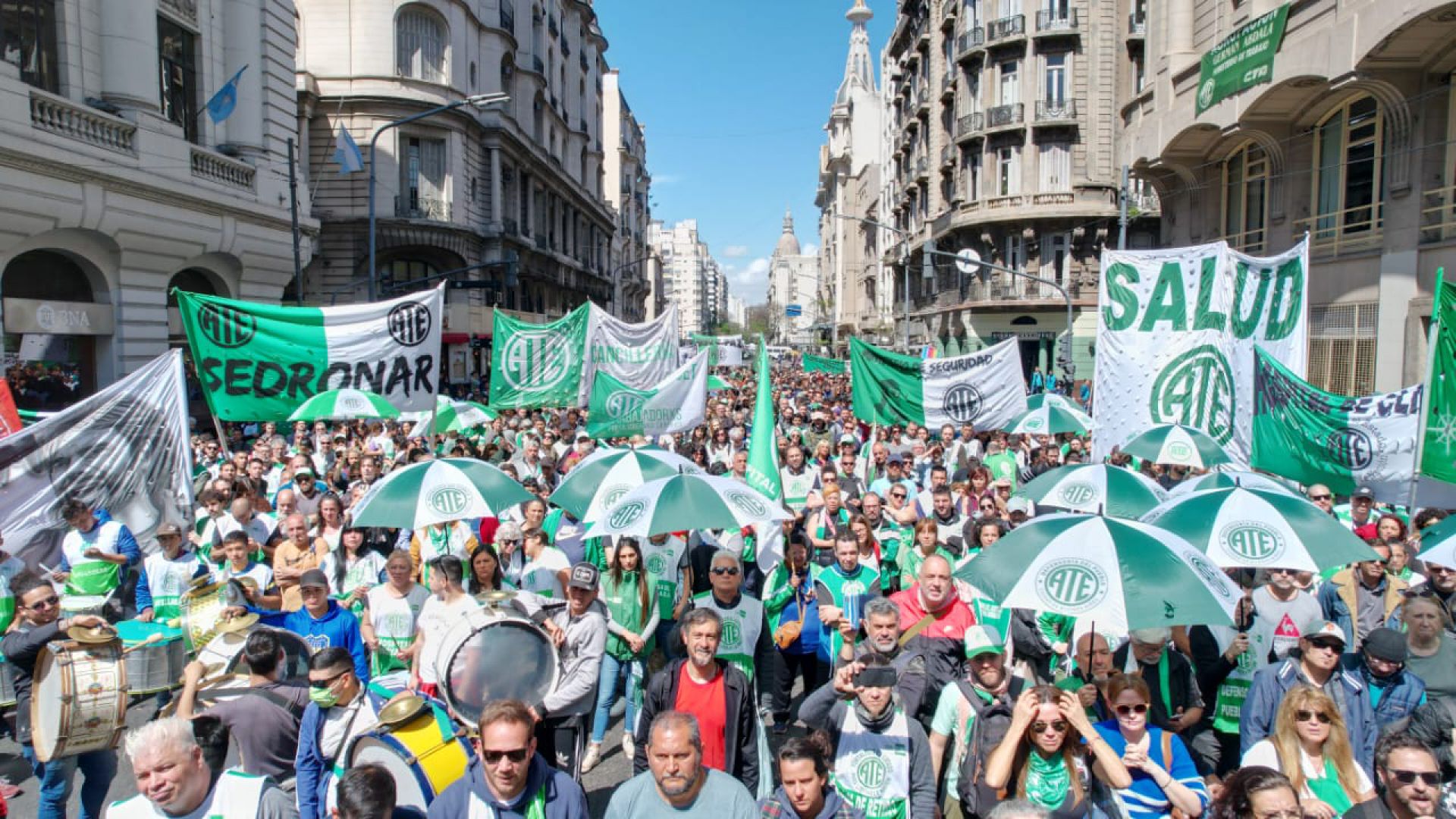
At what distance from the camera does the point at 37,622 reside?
509cm

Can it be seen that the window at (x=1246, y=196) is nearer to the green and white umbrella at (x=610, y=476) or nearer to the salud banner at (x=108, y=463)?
the green and white umbrella at (x=610, y=476)

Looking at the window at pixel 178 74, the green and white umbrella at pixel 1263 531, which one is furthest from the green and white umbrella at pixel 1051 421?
the window at pixel 178 74

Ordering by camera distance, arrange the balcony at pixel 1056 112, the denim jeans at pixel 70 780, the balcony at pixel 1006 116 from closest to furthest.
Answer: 1. the denim jeans at pixel 70 780
2. the balcony at pixel 1056 112
3. the balcony at pixel 1006 116

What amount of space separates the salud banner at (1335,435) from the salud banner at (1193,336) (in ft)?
2.26

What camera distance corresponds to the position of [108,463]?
267 inches

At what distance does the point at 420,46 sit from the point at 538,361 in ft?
81.1

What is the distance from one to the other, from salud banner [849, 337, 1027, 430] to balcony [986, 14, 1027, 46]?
92.3ft

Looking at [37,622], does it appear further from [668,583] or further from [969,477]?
[969,477]

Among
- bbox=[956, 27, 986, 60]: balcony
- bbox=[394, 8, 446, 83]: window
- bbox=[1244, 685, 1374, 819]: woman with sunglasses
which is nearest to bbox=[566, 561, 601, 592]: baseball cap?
bbox=[1244, 685, 1374, 819]: woman with sunglasses

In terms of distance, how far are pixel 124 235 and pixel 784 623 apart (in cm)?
1588

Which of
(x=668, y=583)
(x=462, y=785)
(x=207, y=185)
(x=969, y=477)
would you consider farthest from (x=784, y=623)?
(x=207, y=185)

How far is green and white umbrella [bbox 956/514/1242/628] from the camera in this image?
13.7 ft

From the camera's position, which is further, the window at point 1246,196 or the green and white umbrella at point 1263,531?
the window at point 1246,196

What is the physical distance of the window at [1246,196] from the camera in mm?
18922
